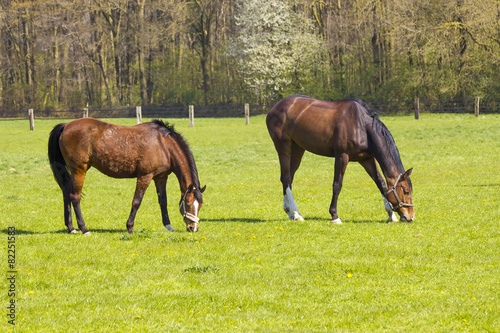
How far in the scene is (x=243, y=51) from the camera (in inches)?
2238

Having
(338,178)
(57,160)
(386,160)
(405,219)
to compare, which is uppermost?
(57,160)

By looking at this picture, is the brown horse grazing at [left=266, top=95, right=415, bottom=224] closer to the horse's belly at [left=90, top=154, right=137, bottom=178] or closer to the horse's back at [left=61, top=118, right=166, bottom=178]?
the horse's back at [left=61, top=118, right=166, bottom=178]

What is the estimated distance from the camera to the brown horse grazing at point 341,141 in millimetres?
11375

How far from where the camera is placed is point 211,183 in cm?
1900

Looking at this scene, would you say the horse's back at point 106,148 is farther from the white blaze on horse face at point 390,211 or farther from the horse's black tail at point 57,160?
the white blaze on horse face at point 390,211

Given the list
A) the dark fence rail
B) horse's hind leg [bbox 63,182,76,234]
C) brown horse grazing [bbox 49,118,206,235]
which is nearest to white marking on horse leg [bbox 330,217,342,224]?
brown horse grazing [bbox 49,118,206,235]

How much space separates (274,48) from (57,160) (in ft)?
156

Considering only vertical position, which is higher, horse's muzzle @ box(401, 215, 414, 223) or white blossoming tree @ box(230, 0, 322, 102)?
white blossoming tree @ box(230, 0, 322, 102)

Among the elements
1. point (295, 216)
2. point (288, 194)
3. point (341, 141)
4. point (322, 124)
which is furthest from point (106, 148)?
point (341, 141)

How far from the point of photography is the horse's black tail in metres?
10.6

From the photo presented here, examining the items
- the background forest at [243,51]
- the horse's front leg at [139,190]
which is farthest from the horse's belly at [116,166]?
the background forest at [243,51]

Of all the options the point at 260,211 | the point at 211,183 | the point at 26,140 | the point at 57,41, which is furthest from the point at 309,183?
the point at 57,41

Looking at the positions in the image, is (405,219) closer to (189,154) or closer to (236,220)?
(236,220)

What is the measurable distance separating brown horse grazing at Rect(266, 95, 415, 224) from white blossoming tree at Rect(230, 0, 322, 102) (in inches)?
1729
